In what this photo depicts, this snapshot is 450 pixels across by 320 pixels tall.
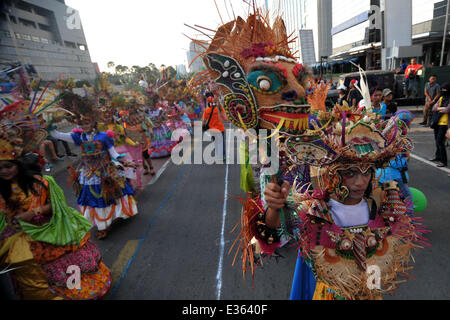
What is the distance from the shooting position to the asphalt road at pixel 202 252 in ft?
8.75

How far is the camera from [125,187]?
4168 mm

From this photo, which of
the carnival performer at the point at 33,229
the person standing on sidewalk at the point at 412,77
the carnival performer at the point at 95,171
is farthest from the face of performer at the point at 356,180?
the person standing on sidewalk at the point at 412,77

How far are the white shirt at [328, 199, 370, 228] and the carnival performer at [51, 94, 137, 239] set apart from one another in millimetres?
3320

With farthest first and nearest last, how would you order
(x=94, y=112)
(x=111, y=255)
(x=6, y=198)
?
(x=94, y=112), (x=111, y=255), (x=6, y=198)

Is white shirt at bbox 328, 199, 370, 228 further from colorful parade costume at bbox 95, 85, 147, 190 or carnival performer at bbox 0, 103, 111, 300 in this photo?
colorful parade costume at bbox 95, 85, 147, 190

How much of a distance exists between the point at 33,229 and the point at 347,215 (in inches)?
108

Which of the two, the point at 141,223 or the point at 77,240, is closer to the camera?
the point at 77,240

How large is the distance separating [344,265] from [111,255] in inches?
125

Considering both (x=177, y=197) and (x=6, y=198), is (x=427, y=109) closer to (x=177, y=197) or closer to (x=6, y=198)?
(x=177, y=197)

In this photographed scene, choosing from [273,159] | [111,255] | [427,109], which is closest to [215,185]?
[111,255]

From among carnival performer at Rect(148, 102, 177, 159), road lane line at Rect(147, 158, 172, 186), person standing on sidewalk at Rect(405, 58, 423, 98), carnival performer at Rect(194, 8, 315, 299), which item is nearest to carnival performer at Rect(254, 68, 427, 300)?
carnival performer at Rect(194, 8, 315, 299)

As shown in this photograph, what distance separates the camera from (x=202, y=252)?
3.37m

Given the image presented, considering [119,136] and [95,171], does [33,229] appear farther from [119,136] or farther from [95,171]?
[119,136]

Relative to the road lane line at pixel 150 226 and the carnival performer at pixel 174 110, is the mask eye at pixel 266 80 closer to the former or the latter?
the road lane line at pixel 150 226
